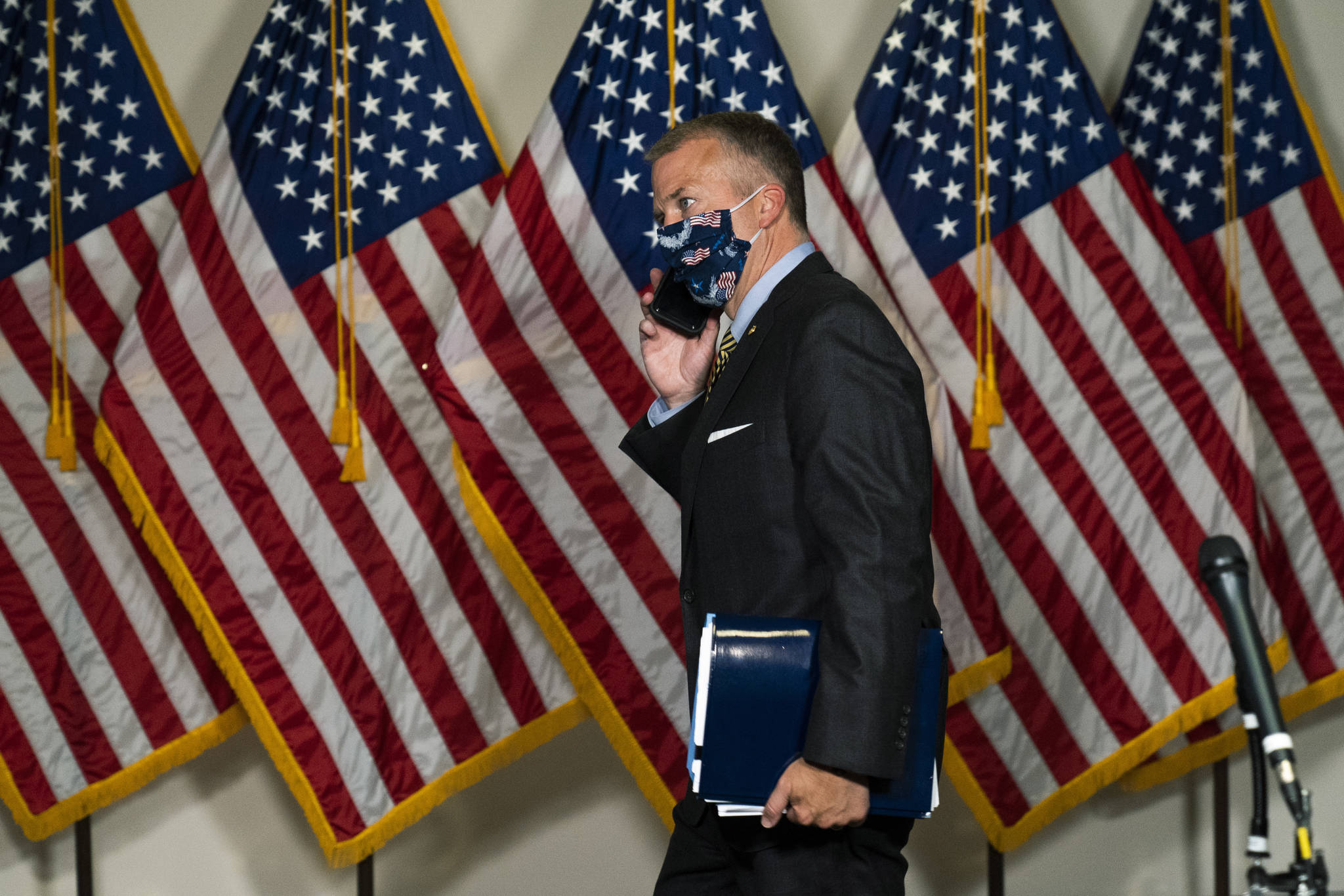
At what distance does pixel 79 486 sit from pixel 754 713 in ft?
6.33

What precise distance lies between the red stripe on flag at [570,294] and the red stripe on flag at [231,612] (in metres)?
0.86

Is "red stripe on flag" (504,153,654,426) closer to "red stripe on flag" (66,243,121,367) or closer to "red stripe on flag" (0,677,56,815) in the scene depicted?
"red stripe on flag" (66,243,121,367)

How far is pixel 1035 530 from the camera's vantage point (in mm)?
2695

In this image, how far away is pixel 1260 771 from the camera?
89 cm

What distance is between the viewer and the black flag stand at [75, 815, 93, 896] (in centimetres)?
279

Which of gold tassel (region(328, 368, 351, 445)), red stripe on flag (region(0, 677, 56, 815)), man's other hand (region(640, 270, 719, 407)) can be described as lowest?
red stripe on flag (region(0, 677, 56, 815))

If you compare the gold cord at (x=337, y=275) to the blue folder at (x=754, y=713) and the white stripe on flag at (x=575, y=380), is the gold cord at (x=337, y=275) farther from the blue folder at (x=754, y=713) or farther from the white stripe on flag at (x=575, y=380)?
the blue folder at (x=754, y=713)

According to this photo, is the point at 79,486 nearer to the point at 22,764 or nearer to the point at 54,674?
the point at 54,674

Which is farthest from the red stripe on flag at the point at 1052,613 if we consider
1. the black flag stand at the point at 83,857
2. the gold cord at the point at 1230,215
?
the black flag stand at the point at 83,857

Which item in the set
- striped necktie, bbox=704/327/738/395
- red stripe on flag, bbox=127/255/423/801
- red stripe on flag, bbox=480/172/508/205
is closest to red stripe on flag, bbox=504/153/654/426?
red stripe on flag, bbox=480/172/508/205

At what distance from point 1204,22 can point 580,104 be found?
1406 millimetres

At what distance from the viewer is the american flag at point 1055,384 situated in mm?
2689

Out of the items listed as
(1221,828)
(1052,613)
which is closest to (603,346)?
(1052,613)

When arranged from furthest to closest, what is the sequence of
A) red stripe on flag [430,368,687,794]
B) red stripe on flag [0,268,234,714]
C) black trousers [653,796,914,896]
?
red stripe on flag [0,268,234,714] → red stripe on flag [430,368,687,794] → black trousers [653,796,914,896]
